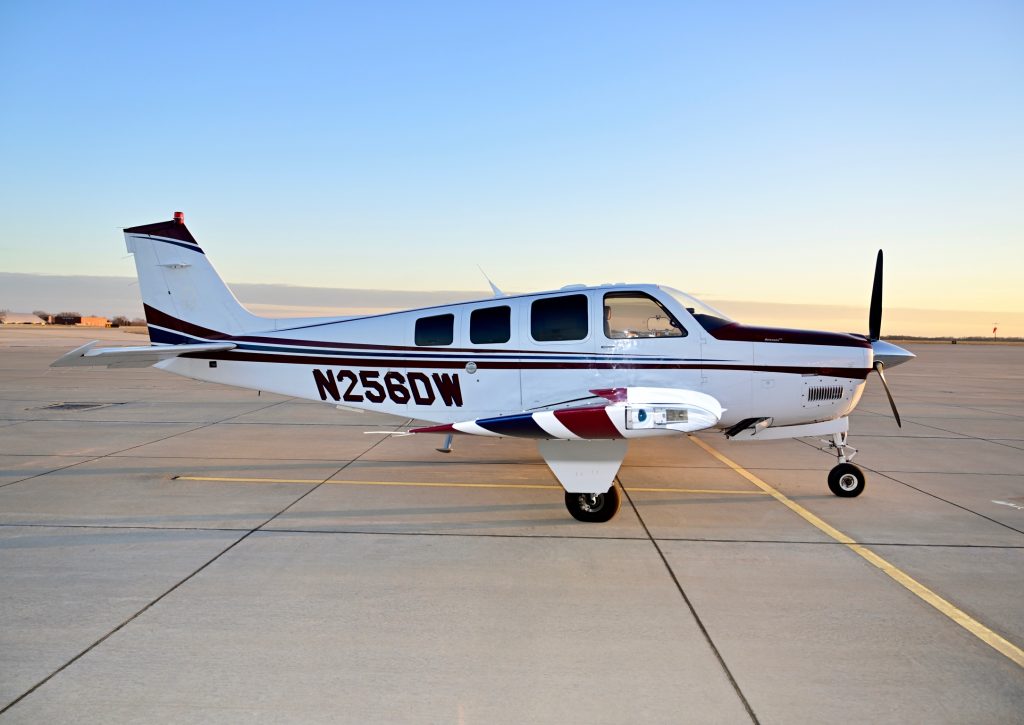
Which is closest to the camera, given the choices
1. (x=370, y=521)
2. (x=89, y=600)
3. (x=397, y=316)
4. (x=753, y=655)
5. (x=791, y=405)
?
(x=753, y=655)

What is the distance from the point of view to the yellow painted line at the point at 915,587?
3.97 metres

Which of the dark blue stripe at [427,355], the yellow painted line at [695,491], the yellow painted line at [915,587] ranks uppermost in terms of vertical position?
the dark blue stripe at [427,355]

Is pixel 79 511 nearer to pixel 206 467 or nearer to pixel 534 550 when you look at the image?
pixel 206 467

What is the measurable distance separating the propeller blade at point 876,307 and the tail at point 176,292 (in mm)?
7546

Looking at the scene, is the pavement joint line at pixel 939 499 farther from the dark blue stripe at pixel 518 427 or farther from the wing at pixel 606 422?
the dark blue stripe at pixel 518 427

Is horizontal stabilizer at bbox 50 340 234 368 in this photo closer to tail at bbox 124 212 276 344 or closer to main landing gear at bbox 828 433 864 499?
tail at bbox 124 212 276 344

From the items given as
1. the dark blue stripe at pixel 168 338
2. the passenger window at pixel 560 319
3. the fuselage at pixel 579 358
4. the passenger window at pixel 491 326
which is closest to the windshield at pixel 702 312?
the fuselage at pixel 579 358

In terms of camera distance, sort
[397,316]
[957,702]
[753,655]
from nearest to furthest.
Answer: [957,702]
[753,655]
[397,316]

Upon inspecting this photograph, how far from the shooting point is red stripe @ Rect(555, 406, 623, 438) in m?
5.75

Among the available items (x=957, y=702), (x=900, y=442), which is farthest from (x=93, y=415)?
(x=900, y=442)

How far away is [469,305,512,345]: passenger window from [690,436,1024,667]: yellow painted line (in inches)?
149

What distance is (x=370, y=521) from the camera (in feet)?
20.6

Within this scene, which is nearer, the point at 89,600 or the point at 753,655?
the point at 753,655

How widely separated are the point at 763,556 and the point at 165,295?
7682mm
